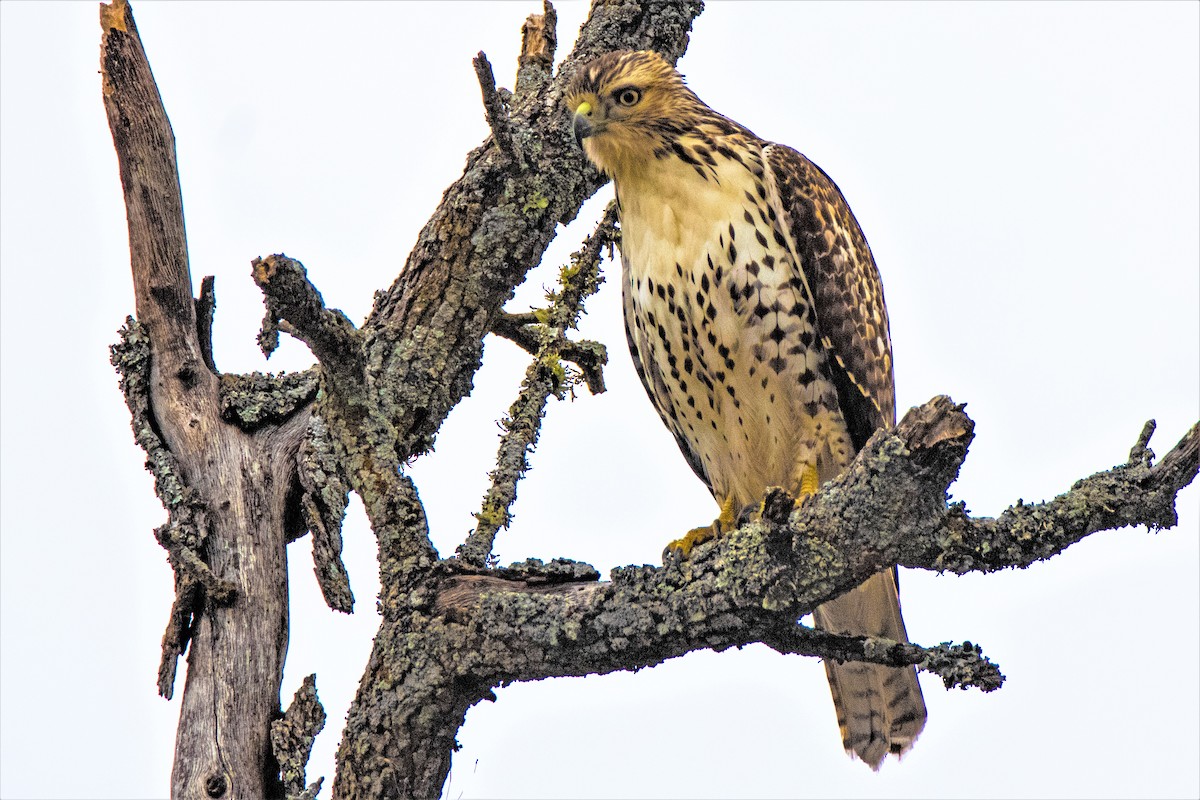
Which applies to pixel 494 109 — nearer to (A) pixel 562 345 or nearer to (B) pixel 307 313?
(B) pixel 307 313

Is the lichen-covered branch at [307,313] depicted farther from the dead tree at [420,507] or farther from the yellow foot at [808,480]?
the yellow foot at [808,480]

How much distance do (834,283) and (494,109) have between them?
1.48m

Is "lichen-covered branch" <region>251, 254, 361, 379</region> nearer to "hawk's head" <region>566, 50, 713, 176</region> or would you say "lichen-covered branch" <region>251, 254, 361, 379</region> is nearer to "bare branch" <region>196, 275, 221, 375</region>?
"bare branch" <region>196, 275, 221, 375</region>

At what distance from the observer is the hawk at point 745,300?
183 inches

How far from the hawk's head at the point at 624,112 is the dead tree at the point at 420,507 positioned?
0.28 metres

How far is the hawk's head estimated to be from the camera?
16.2 ft

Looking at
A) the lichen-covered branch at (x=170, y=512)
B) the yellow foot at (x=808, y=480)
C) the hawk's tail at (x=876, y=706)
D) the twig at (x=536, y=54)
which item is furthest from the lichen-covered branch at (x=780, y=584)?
the twig at (x=536, y=54)

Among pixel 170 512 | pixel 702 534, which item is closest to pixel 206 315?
pixel 170 512

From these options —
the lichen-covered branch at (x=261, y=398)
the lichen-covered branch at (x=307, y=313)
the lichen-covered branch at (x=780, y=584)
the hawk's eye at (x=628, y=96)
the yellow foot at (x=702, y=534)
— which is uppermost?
the hawk's eye at (x=628, y=96)

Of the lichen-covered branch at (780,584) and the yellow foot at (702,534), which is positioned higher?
the yellow foot at (702,534)

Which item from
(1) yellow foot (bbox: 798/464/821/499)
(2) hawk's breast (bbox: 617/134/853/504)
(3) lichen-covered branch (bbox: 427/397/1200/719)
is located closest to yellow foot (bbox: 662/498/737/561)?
(2) hawk's breast (bbox: 617/134/853/504)

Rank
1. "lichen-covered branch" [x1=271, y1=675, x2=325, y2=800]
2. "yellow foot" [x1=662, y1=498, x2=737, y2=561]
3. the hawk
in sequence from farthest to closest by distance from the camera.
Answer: "yellow foot" [x1=662, y1=498, x2=737, y2=561], the hawk, "lichen-covered branch" [x1=271, y1=675, x2=325, y2=800]

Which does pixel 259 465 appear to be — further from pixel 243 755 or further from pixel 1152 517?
pixel 1152 517

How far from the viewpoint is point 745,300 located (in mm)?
4594
